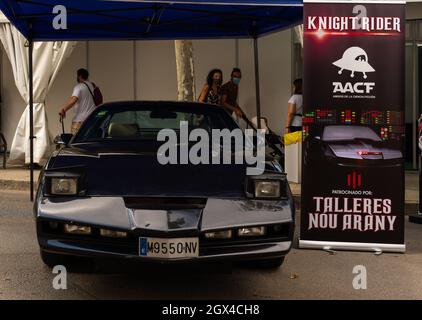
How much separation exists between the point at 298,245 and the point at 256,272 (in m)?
1.02

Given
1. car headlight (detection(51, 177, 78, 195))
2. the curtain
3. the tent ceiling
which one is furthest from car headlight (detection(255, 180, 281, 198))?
the curtain

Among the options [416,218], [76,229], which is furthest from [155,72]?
[76,229]

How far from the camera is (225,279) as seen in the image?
→ 533 cm

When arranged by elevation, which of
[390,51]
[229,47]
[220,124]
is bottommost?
[220,124]

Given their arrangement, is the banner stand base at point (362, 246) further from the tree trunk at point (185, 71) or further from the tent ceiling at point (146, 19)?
the tree trunk at point (185, 71)

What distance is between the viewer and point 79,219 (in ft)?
14.2

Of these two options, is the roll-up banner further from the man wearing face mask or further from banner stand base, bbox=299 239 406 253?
the man wearing face mask

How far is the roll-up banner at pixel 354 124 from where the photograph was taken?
6090 mm

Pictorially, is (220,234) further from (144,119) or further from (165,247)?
(144,119)

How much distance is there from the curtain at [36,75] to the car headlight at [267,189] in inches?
306

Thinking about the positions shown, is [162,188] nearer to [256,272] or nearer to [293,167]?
[256,272]
